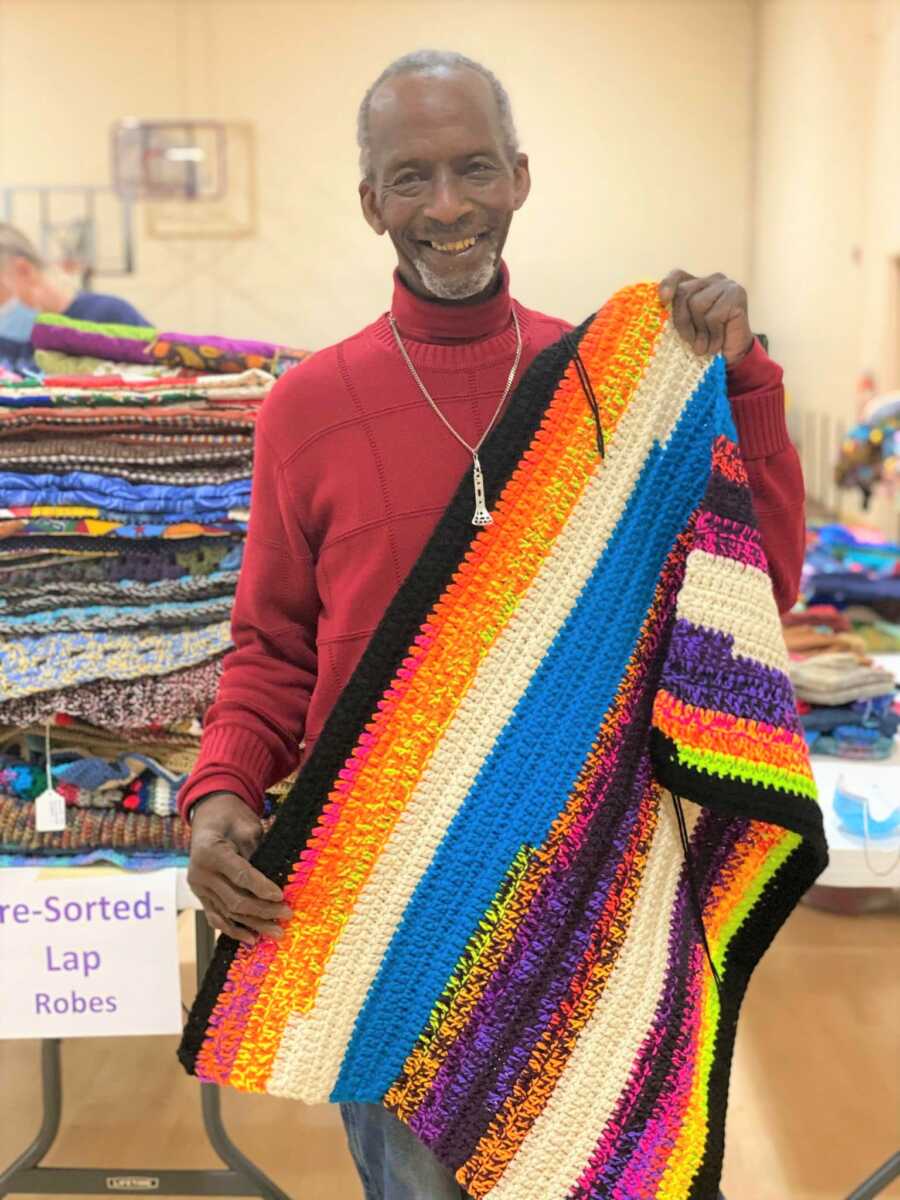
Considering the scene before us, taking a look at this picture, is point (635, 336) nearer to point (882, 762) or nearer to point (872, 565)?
point (882, 762)

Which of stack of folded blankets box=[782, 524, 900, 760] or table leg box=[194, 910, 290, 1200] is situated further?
stack of folded blankets box=[782, 524, 900, 760]

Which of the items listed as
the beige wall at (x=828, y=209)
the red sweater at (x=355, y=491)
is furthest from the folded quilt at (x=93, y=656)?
the beige wall at (x=828, y=209)

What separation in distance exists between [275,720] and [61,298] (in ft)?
6.43

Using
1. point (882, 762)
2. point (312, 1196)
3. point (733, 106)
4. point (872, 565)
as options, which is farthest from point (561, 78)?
point (312, 1196)

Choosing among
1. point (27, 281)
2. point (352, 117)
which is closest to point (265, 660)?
point (27, 281)

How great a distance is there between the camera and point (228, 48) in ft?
23.7

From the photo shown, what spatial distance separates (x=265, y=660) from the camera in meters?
1.27

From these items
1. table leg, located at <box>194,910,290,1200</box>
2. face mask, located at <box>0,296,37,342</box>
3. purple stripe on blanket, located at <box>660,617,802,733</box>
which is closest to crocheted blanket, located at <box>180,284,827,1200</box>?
purple stripe on blanket, located at <box>660,617,802,733</box>

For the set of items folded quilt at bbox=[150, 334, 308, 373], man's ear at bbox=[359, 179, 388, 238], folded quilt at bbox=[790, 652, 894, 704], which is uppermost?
man's ear at bbox=[359, 179, 388, 238]

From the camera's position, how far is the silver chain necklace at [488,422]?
1.15m

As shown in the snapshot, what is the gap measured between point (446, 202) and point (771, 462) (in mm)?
403

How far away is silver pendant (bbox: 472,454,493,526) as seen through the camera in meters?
1.15

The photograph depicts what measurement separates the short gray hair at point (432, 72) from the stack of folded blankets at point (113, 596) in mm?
Result: 689

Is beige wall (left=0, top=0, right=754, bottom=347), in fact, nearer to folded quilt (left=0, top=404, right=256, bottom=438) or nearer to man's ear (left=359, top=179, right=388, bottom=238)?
folded quilt (left=0, top=404, right=256, bottom=438)
